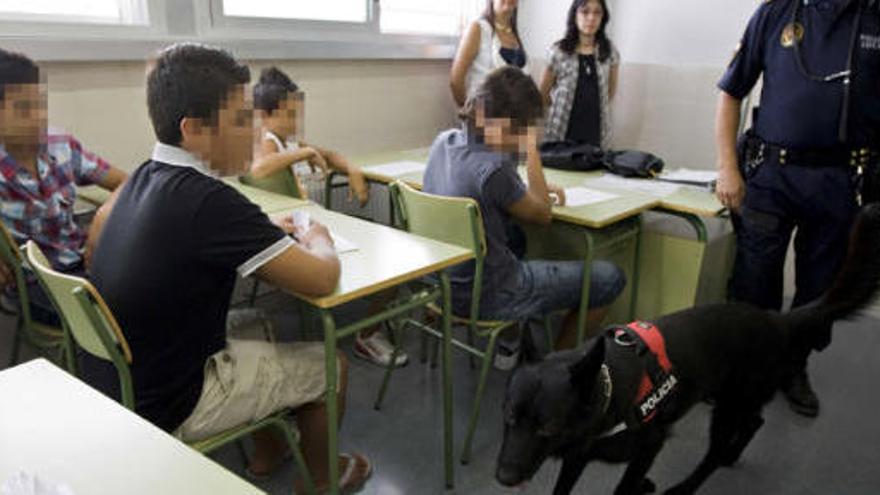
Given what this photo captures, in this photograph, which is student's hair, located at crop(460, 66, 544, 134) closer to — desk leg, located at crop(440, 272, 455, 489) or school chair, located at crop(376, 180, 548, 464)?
school chair, located at crop(376, 180, 548, 464)

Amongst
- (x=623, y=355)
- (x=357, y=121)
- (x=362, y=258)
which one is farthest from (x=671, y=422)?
(x=357, y=121)

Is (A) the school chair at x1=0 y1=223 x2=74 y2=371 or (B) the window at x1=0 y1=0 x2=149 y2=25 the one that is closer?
(A) the school chair at x1=0 y1=223 x2=74 y2=371

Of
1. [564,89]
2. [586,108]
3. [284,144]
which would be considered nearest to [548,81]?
[564,89]

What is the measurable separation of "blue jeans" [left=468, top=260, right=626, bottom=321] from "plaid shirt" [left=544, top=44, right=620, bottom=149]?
129 centimetres

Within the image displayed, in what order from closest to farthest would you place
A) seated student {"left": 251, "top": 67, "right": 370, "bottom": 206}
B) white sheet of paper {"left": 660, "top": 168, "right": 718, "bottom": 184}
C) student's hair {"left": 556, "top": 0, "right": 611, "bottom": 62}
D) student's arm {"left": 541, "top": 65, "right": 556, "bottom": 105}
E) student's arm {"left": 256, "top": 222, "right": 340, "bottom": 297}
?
1. student's arm {"left": 256, "top": 222, "right": 340, "bottom": 297}
2. seated student {"left": 251, "top": 67, "right": 370, "bottom": 206}
3. white sheet of paper {"left": 660, "top": 168, "right": 718, "bottom": 184}
4. student's hair {"left": 556, "top": 0, "right": 611, "bottom": 62}
5. student's arm {"left": 541, "top": 65, "right": 556, "bottom": 105}

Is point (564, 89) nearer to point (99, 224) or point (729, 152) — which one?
point (729, 152)

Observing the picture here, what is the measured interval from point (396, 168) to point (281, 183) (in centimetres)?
61

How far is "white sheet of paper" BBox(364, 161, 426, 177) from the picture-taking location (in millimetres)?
2652

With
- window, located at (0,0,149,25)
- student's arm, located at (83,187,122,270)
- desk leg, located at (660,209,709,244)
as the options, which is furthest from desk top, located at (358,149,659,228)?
student's arm, located at (83,187,122,270)

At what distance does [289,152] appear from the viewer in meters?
2.30

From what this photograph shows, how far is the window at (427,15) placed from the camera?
3400 millimetres

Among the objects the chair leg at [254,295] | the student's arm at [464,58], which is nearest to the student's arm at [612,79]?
the student's arm at [464,58]

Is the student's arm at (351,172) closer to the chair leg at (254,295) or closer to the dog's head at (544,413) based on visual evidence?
the chair leg at (254,295)

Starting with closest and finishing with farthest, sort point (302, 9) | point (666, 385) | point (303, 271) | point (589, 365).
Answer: point (589, 365)
point (303, 271)
point (666, 385)
point (302, 9)
